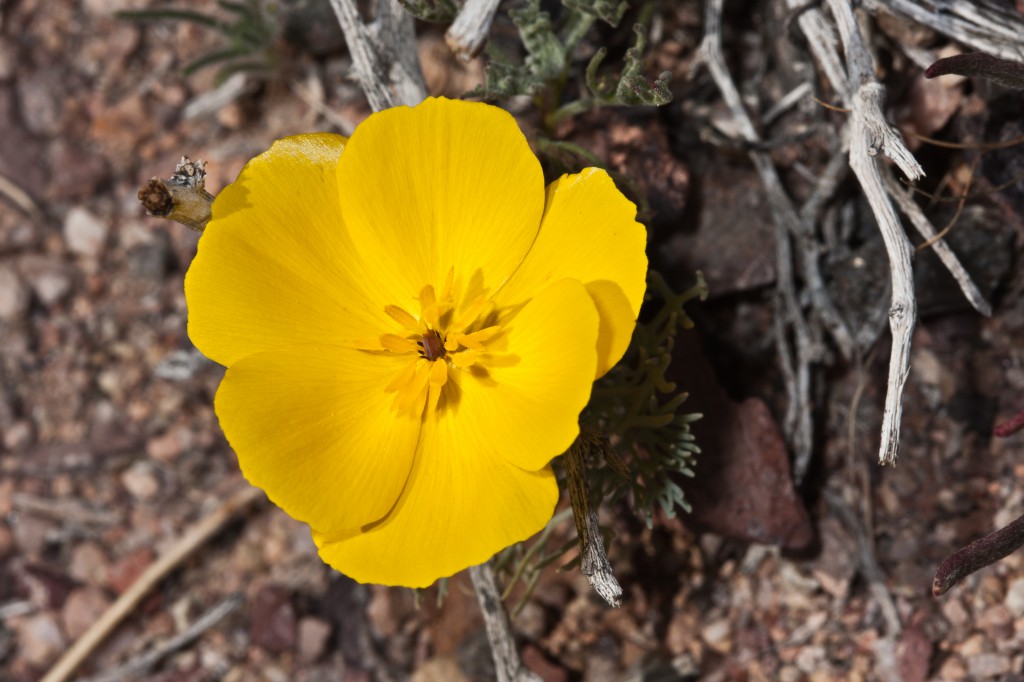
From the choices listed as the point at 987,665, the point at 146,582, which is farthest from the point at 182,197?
the point at 987,665

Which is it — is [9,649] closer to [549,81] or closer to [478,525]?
[478,525]

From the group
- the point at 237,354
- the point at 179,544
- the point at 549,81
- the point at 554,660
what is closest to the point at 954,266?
the point at 549,81

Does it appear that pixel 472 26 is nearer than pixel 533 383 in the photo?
No

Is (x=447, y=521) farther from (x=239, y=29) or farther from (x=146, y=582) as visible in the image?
(x=239, y=29)

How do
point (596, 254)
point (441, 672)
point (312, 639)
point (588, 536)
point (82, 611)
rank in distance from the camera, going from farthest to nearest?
point (82, 611) < point (312, 639) < point (441, 672) < point (588, 536) < point (596, 254)

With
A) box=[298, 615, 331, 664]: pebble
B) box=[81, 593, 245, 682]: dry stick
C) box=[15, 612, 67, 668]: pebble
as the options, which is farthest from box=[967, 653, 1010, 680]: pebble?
box=[15, 612, 67, 668]: pebble

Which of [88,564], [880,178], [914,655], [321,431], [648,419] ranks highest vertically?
[880,178]
